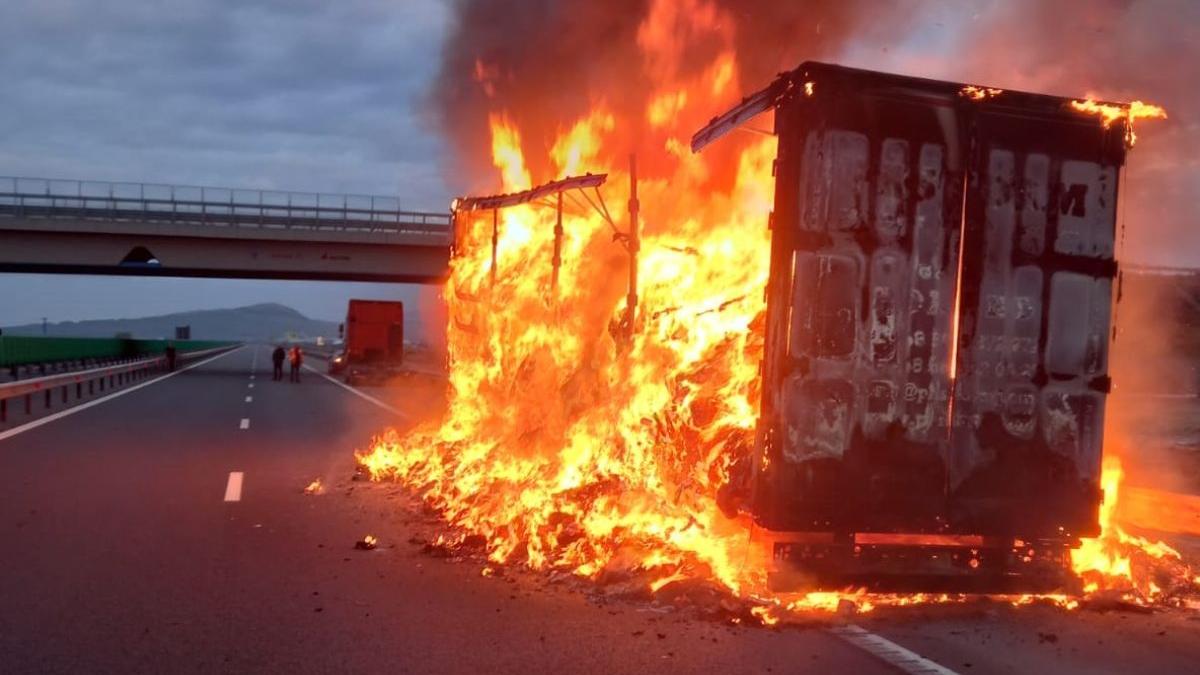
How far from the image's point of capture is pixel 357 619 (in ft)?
19.5

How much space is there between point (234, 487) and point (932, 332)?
8.03 meters

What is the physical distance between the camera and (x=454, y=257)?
40.0 ft

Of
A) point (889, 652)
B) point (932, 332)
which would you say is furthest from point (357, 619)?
point (932, 332)

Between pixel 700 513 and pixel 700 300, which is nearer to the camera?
pixel 700 513

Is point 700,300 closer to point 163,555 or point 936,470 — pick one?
point 936,470

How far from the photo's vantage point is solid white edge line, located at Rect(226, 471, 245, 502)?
1043cm

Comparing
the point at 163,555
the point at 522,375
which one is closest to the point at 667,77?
the point at 522,375

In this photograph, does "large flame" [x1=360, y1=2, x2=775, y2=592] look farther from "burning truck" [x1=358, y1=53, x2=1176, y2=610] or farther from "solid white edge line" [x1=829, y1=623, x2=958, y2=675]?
"solid white edge line" [x1=829, y1=623, x2=958, y2=675]

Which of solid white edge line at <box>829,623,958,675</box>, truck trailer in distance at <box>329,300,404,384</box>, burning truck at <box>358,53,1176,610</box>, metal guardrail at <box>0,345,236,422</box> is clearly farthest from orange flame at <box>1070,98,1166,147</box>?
truck trailer in distance at <box>329,300,404,384</box>

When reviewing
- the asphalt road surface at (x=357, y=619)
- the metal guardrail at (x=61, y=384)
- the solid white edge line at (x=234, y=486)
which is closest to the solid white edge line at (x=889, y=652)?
the asphalt road surface at (x=357, y=619)

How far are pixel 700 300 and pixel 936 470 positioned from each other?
271 cm

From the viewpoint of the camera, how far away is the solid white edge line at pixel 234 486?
10.4 meters

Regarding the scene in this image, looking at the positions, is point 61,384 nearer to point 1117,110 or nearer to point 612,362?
point 612,362

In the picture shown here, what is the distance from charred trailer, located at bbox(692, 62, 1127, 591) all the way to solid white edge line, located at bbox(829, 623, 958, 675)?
35 centimetres
